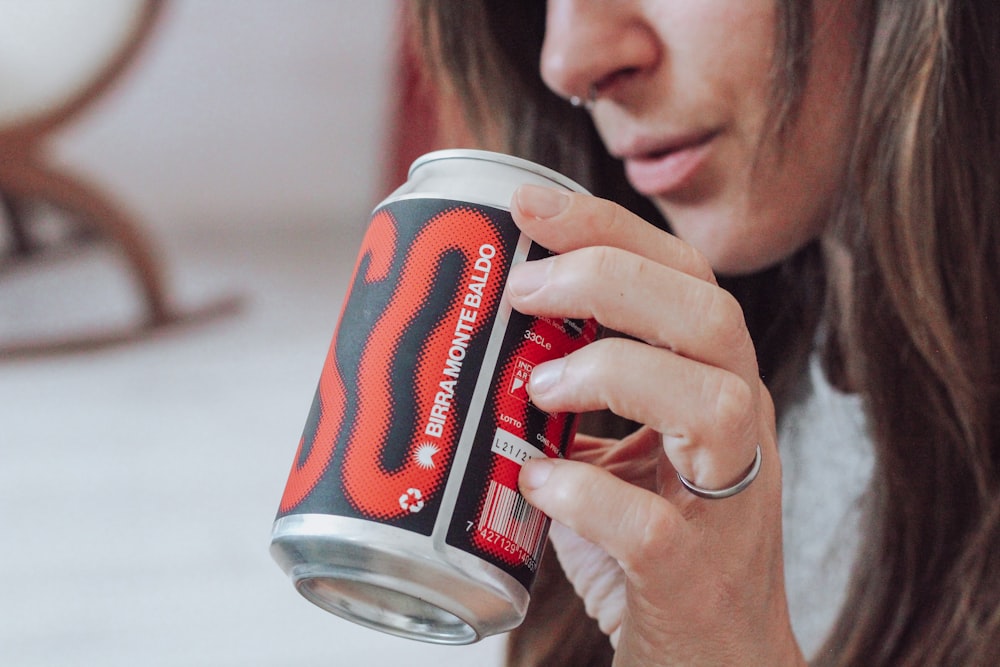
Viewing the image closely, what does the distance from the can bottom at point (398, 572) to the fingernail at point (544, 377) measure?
9cm

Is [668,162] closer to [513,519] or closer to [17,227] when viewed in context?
[513,519]

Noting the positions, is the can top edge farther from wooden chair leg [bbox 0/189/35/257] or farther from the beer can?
wooden chair leg [bbox 0/189/35/257]

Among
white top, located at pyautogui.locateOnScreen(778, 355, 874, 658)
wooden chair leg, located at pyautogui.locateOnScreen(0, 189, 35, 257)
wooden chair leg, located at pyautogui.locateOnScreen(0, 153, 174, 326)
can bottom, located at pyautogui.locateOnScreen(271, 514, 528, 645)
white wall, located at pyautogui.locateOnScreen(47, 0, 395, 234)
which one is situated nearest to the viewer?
can bottom, located at pyautogui.locateOnScreen(271, 514, 528, 645)

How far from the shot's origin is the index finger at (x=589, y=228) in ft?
1.64

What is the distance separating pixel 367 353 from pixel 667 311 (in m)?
0.16

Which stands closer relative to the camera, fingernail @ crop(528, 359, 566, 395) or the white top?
fingernail @ crop(528, 359, 566, 395)

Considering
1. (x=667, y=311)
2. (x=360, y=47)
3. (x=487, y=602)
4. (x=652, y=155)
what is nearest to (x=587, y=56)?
(x=652, y=155)

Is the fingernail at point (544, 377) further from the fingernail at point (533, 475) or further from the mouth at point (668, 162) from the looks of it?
the mouth at point (668, 162)

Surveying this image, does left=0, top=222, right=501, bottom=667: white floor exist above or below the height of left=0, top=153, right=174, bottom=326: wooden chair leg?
below

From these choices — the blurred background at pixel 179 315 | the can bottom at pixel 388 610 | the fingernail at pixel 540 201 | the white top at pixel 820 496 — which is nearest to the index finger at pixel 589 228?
the fingernail at pixel 540 201

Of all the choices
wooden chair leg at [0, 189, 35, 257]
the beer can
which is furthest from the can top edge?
wooden chair leg at [0, 189, 35, 257]

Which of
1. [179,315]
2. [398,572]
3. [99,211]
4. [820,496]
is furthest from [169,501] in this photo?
[398,572]

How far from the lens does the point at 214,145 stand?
109 inches

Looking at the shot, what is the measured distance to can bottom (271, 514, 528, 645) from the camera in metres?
0.48
